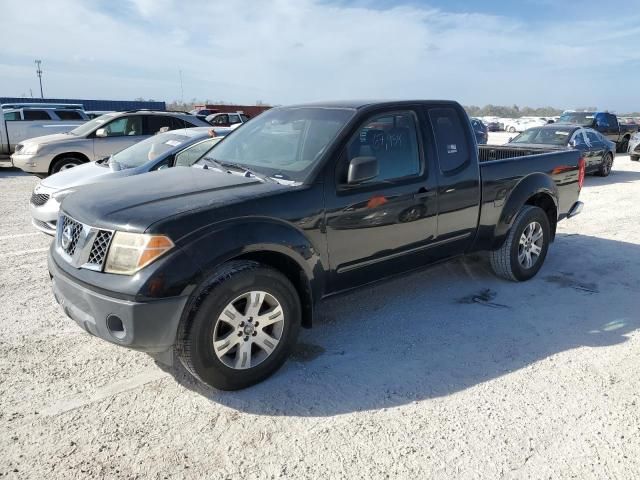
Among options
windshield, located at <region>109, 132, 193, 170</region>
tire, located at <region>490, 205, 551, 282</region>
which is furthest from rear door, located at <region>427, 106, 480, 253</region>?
windshield, located at <region>109, 132, 193, 170</region>

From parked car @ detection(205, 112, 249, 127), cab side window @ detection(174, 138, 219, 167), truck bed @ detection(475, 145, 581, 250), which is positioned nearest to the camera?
truck bed @ detection(475, 145, 581, 250)

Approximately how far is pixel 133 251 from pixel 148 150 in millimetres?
4923

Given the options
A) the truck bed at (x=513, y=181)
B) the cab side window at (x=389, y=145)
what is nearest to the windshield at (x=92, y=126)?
→ the cab side window at (x=389, y=145)

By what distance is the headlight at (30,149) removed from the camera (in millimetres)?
10359

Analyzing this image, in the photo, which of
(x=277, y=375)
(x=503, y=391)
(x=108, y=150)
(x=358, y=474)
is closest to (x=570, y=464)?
(x=503, y=391)

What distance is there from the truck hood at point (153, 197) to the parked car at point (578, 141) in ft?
33.6

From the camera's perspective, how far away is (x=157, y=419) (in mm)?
2893

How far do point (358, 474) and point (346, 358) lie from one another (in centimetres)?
117

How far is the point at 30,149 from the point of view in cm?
1044

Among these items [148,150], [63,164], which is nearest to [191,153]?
[148,150]

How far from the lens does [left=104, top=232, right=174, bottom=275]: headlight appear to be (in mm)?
2758

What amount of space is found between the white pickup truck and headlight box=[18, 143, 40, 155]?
13.4 feet

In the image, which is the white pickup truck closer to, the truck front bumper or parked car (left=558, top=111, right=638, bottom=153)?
the truck front bumper

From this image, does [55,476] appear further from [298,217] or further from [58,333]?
[298,217]
